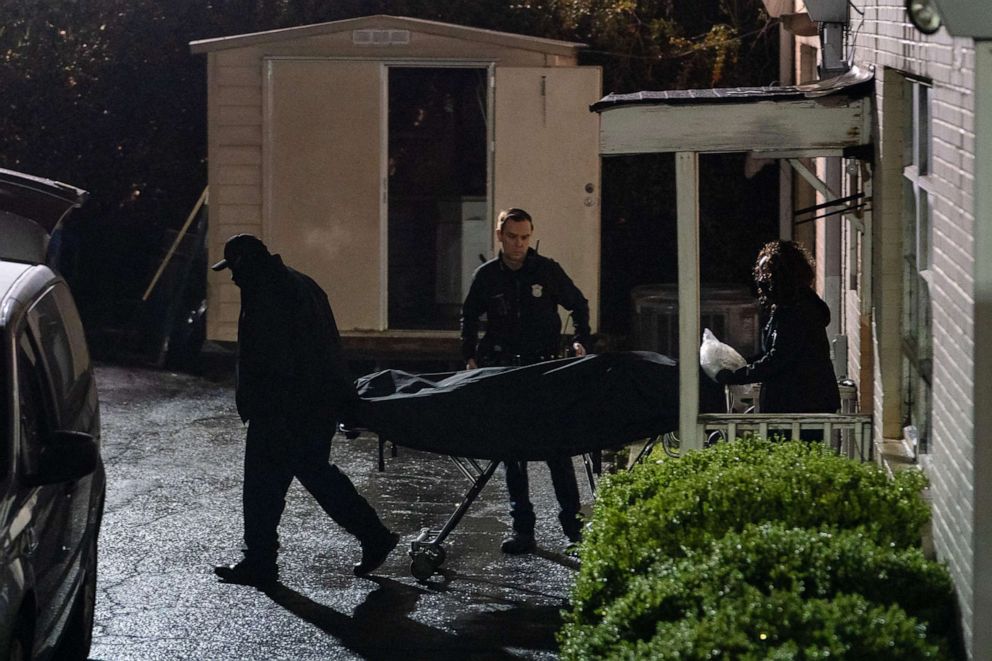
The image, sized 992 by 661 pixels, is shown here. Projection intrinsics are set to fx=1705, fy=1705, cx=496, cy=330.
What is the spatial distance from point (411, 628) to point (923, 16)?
12.0 ft

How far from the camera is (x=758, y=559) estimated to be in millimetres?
4949

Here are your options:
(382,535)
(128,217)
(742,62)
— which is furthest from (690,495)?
(128,217)

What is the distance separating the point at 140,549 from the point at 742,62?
8.44m

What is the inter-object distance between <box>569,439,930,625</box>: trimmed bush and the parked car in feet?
5.77

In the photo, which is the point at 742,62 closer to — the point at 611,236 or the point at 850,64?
the point at 611,236

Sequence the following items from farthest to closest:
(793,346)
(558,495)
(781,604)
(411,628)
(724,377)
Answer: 1. (558,495)
2. (724,377)
3. (793,346)
4. (411,628)
5. (781,604)

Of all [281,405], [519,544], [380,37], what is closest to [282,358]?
[281,405]

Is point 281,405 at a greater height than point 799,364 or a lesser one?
lesser

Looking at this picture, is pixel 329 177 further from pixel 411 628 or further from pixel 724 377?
pixel 411 628

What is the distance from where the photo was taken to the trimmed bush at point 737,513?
17.9ft

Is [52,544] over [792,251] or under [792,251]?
under

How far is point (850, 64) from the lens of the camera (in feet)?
27.3

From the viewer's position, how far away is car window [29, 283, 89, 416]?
6734 millimetres

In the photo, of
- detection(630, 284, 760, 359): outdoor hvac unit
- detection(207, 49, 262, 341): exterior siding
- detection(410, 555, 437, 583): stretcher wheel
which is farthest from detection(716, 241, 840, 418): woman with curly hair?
detection(207, 49, 262, 341): exterior siding
